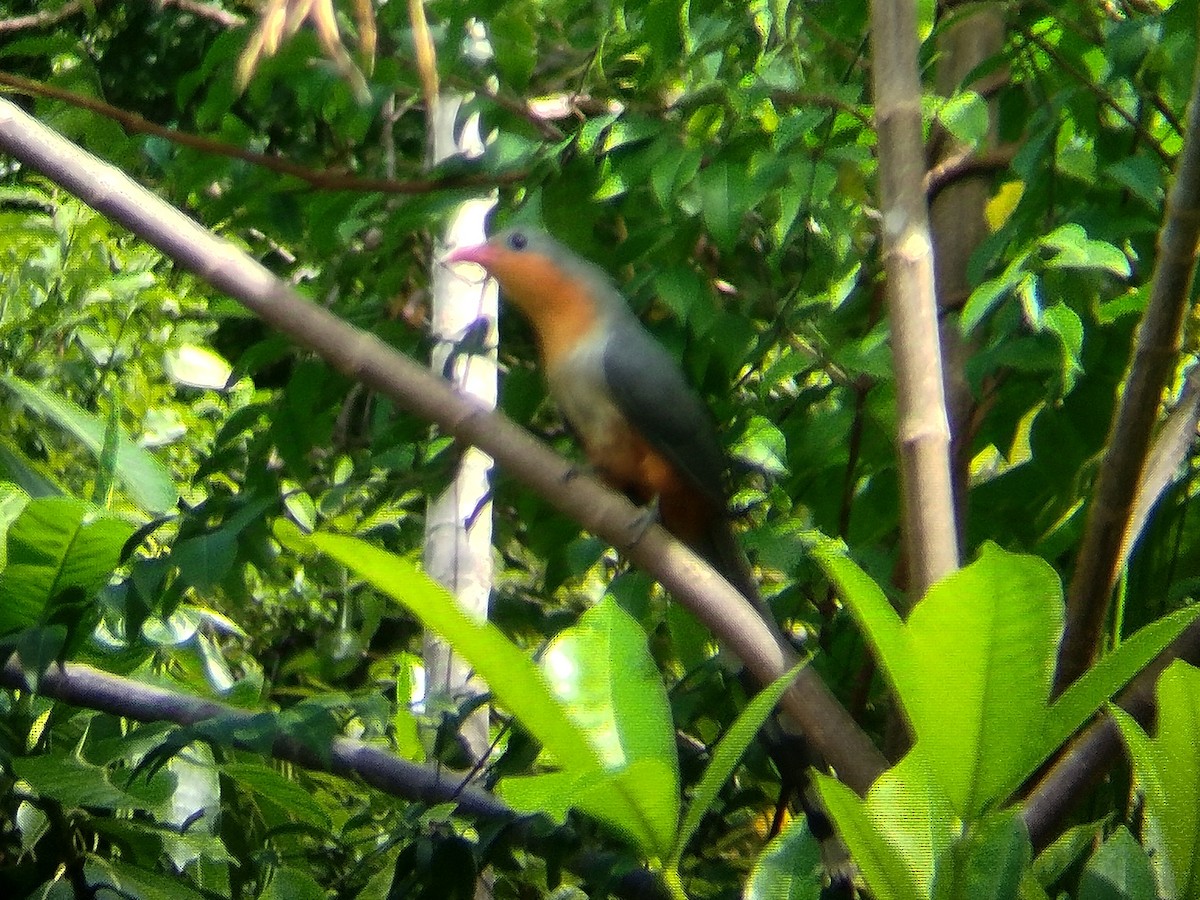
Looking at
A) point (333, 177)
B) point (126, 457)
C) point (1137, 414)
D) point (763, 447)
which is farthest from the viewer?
point (333, 177)

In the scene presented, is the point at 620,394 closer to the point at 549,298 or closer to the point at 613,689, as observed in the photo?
the point at 549,298

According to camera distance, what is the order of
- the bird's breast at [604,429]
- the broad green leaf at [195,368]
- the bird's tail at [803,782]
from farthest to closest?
the broad green leaf at [195,368] → the bird's breast at [604,429] → the bird's tail at [803,782]

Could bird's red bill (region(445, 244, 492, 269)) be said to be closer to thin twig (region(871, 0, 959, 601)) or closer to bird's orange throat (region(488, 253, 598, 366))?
bird's orange throat (region(488, 253, 598, 366))

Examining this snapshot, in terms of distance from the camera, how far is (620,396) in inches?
114

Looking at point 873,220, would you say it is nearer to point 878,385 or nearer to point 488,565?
point 878,385

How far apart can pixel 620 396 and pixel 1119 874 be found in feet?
6.48

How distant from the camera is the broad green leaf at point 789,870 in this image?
3.41 feet

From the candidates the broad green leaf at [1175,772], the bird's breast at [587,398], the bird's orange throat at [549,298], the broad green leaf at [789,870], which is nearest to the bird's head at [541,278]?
the bird's orange throat at [549,298]

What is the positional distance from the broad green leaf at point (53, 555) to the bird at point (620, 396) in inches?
42.3

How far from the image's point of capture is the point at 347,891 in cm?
201

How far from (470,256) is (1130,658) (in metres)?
2.34

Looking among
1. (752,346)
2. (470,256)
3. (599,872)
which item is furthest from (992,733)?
(470,256)

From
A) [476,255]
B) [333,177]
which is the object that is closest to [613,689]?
[333,177]

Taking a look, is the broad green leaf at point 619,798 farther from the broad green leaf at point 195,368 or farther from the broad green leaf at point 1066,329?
the broad green leaf at point 195,368
